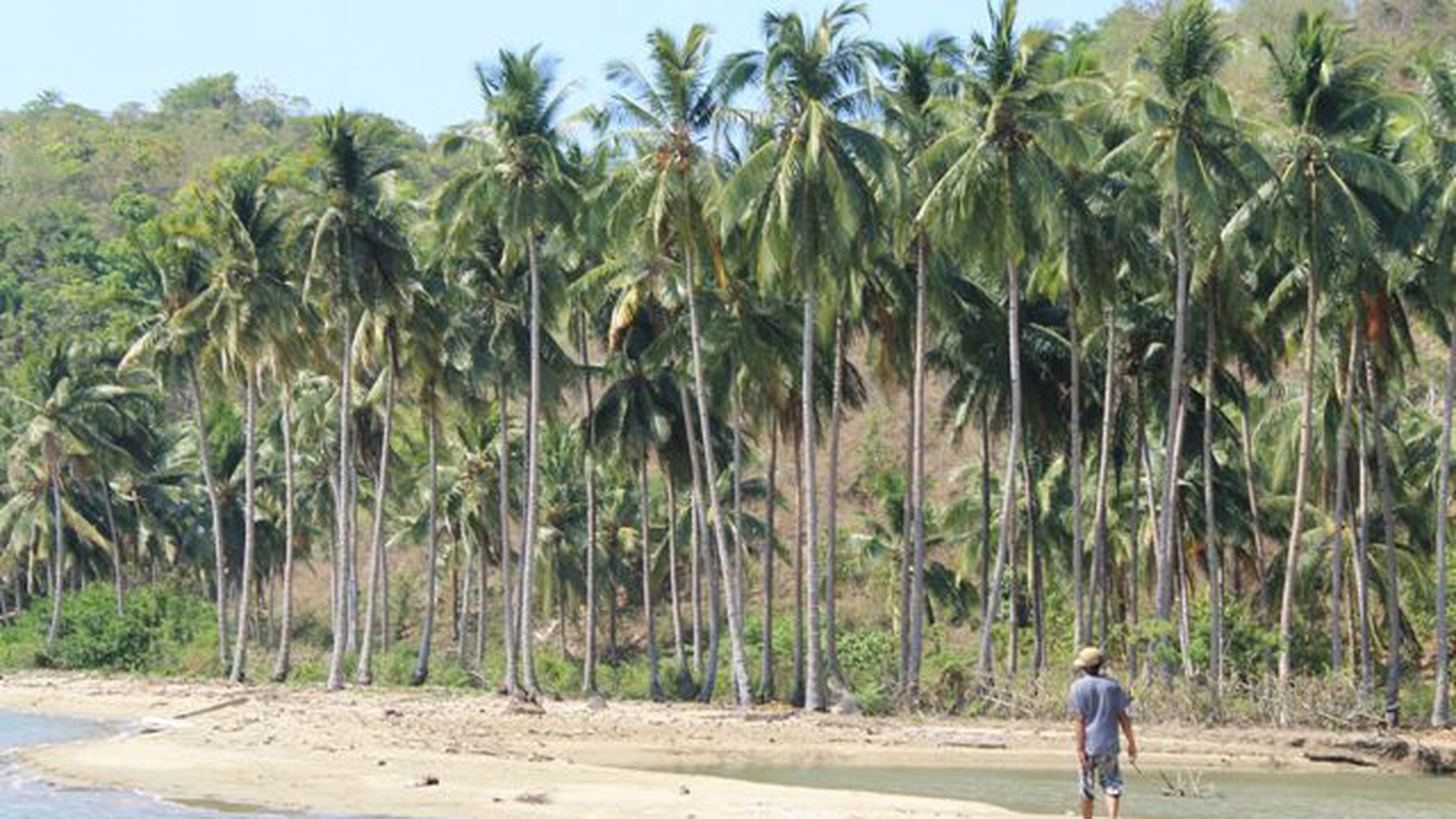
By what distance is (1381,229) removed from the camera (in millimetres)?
39656

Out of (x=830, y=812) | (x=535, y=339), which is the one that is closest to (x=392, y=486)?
(x=535, y=339)

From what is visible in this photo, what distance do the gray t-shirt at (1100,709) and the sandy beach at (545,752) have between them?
4.11 meters

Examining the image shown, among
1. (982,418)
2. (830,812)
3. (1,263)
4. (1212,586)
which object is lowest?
(830,812)

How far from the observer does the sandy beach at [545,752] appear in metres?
25.6

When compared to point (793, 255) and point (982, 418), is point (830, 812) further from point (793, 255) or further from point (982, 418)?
point (982, 418)

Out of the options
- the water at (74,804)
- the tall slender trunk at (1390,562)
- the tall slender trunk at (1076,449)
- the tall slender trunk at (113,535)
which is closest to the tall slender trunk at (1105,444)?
the tall slender trunk at (1076,449)

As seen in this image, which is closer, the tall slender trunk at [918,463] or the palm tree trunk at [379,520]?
the tall slender trunk at [918,463]

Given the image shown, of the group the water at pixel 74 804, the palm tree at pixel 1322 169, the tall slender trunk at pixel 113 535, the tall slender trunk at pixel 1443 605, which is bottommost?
the water at pixel 74 804

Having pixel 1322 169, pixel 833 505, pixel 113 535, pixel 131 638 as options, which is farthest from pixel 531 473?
pixel 113 535

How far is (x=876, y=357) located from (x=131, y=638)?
97.8 ft

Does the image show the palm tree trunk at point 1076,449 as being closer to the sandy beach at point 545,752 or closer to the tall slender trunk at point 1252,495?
the sandy beach at point 545,752

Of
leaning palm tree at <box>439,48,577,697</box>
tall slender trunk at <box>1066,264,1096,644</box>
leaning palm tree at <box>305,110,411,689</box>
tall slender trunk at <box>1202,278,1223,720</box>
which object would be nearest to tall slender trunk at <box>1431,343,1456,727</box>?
tall slender trunk at <box>1202,278,1223,720</box>

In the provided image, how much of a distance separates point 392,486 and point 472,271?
22.1 meters

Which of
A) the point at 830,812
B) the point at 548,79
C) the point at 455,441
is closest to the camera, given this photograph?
the point at 830,812
